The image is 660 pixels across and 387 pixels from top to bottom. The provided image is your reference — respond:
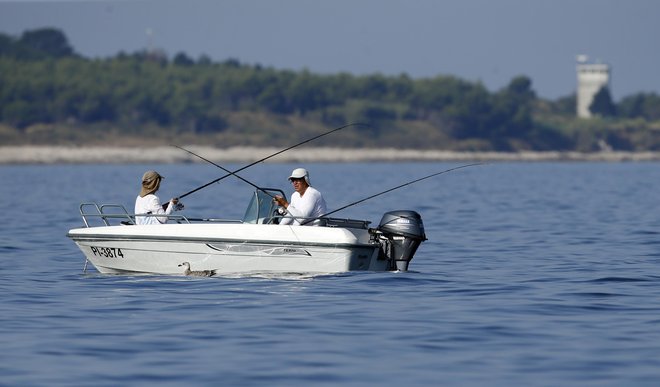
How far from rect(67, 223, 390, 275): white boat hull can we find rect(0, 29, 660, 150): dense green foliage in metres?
104

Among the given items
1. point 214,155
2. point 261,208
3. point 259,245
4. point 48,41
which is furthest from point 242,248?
point 48,41

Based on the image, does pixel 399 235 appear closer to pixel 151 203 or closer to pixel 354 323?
pixel 151 203

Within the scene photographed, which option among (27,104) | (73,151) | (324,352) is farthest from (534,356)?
(27,104)

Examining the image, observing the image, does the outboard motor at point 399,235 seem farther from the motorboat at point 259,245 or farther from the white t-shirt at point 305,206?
the white t-shirt at point 305,206

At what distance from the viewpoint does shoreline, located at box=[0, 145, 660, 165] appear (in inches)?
4488

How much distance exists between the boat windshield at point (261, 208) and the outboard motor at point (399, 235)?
1.33 meters

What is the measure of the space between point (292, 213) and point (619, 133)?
15383cm

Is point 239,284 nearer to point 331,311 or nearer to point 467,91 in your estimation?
point 331,311

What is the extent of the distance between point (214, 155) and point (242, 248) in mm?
106288

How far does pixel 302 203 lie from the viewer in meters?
16.1

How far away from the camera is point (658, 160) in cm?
16612

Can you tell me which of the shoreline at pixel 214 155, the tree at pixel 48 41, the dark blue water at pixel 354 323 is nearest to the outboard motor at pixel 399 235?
the dark blue water at pixel 354 323

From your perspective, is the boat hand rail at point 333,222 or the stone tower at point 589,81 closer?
the boat hand rail at point 333,222

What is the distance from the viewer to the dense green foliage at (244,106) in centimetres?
13050
